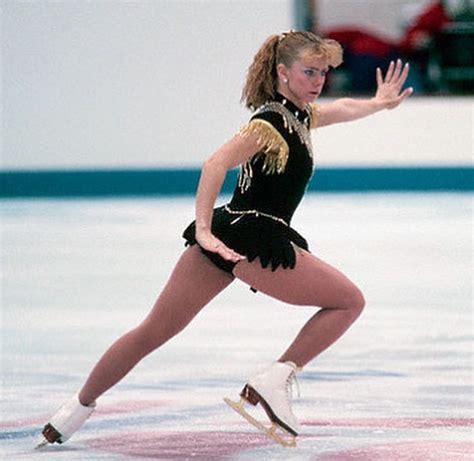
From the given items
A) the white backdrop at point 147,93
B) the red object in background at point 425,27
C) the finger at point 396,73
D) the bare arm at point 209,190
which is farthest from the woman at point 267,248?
the red object in background at point 425,27

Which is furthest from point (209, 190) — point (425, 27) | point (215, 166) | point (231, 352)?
point (425, 27)

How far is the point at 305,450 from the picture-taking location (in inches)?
144

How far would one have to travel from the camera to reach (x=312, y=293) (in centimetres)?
369

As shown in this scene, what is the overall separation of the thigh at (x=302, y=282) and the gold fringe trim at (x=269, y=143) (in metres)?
0.23

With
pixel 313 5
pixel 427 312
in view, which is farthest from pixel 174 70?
pixel 427 312

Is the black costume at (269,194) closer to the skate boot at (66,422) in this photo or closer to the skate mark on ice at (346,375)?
the skate boot at (66,422)

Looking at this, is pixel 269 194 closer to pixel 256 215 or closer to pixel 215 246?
pixel 256 215

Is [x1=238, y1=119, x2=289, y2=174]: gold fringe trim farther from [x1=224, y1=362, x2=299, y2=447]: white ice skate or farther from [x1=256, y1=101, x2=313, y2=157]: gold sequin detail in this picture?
[x1=224, y1=362, x2=299, y2=447]: white ice skate

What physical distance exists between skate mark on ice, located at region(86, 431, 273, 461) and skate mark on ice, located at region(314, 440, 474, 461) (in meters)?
0.26

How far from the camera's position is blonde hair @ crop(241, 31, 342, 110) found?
12.5 feet

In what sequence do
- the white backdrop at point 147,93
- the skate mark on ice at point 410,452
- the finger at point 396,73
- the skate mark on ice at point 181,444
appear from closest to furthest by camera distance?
the skate mark on ice at point 410,452 → the skate mark on ice at point 181,444 → the finger at point 396,73 → the white backdrop at point 147,93

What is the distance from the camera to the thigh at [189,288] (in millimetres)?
3738

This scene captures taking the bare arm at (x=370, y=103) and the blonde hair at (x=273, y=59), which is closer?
the blonde hair at (x=273, y=59)

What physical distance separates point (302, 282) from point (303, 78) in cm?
54
